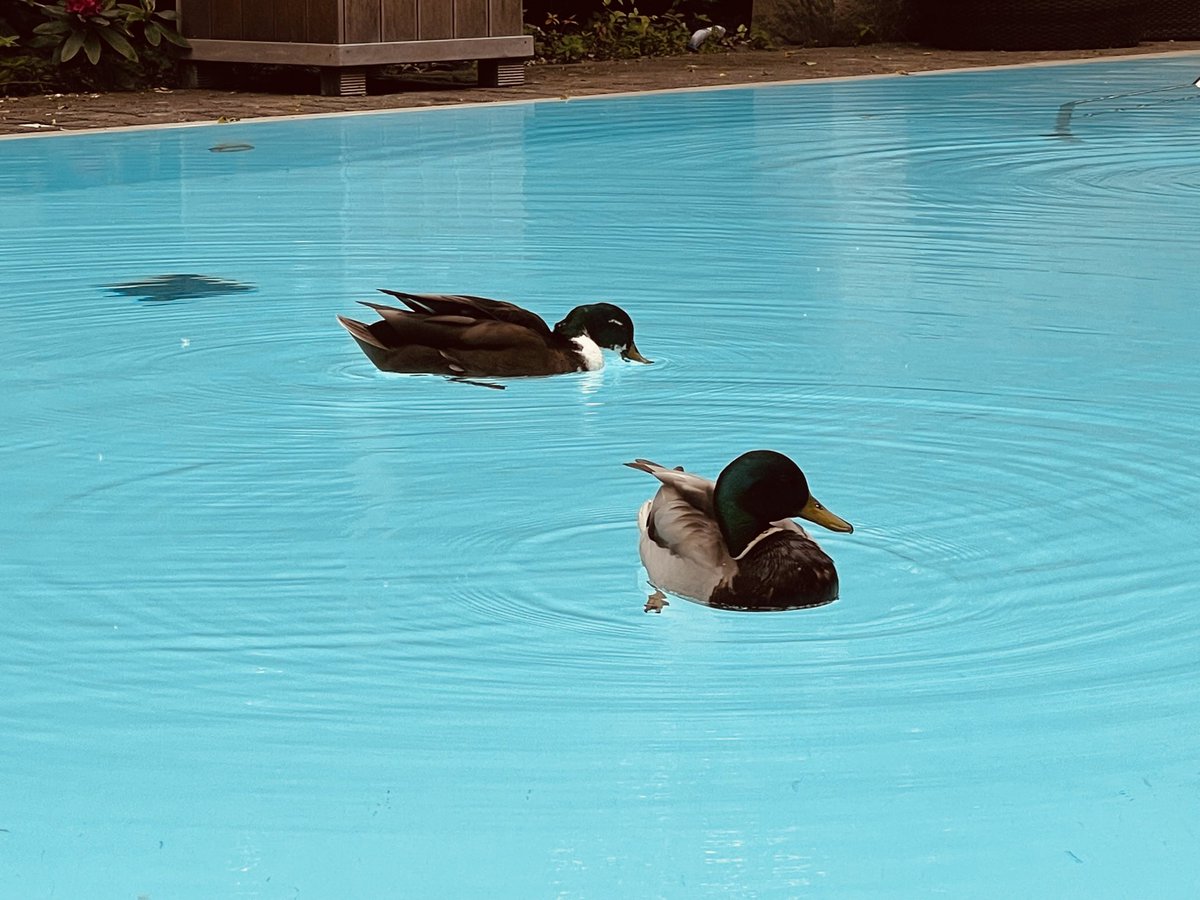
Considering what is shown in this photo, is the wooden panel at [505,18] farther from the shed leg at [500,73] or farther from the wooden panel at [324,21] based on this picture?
the wooden panel at [324,21]

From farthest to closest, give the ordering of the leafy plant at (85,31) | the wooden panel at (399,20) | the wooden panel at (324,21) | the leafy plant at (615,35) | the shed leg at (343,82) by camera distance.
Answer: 1. the leafy plant at (615,35)
2. the shed leg at (343,82)
3. the wooden panel at (399,20)
4. the leafy plant at (85,31)
5. the wooden panel at (324,21)

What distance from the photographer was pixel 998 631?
12.4 ft

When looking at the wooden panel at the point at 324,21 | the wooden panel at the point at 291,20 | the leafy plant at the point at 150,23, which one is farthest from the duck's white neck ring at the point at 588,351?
the leafy plant at the point at 150,23

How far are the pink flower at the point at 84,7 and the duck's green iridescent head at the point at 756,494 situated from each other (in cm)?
1089

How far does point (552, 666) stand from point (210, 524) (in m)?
1.18

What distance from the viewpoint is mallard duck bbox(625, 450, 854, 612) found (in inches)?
147

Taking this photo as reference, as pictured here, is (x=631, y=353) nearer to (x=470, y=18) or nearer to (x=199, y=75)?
(x=470, y=18)

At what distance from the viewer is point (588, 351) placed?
5.93m

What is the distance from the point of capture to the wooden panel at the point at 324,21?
13500 mm

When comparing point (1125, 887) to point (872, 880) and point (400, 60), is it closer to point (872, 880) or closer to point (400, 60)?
point (872, 880)

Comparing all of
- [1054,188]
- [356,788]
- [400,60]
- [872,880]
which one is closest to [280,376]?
[356,788]

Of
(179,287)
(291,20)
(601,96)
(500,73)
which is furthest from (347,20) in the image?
(179,287)

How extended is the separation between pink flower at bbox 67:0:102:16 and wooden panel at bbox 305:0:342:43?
1439 mm

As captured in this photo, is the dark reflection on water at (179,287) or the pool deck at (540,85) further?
the pool deck at (540,85)
